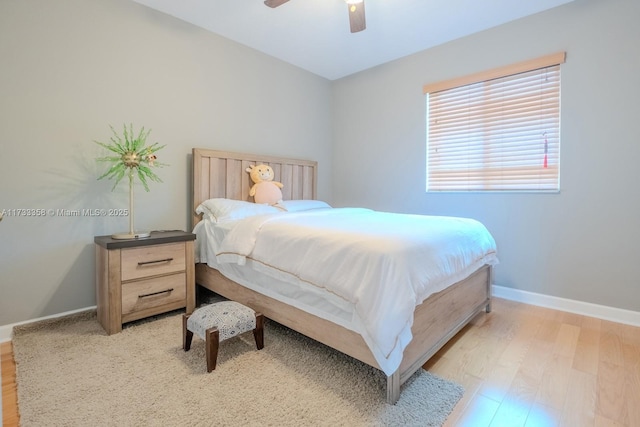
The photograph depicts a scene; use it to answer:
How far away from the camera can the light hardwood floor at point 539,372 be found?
1288mm

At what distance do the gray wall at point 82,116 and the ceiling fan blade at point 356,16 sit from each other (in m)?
1.42

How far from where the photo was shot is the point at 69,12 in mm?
2088

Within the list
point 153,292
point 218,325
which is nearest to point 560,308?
point 218,325

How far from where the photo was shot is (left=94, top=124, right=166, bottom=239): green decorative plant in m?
2.12

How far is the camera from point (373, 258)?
1.38 m

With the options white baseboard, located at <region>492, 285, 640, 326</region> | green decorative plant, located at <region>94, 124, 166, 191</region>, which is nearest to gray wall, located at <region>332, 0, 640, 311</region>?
white baseboard, located at <region>492, 285, 640, 326</region>

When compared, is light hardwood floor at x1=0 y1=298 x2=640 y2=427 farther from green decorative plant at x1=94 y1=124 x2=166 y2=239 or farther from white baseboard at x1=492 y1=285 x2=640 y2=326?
green decorative plant at x1=94 y1=124 x2=166 y2=239

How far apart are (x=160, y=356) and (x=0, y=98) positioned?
6.34ft

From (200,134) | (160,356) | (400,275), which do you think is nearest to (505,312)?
(400,275)

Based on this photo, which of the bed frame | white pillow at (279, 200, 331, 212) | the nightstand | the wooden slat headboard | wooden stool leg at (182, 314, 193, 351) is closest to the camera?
the bed frame

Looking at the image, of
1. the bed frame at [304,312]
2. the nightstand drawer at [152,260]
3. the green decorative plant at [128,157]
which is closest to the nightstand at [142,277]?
the nightstand drawer at [152,260]

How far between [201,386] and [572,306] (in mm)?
2829

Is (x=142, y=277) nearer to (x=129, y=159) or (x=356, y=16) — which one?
(x=129, y=159)

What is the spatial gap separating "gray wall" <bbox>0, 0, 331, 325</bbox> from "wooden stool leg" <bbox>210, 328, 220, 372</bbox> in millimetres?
1391
